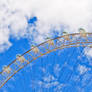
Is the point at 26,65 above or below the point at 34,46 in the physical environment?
below

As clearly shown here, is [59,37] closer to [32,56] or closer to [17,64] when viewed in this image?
[32,56]

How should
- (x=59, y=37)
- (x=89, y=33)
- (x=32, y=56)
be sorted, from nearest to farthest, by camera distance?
(x=89, y=33) < (x=59, y=37) < (x=32, y=56)

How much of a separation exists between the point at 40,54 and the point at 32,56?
1.81 metres

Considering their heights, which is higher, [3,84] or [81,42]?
[81,42]

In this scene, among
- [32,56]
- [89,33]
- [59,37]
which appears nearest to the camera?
[89,33]

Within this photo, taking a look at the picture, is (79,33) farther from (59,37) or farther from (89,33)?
(59,37)

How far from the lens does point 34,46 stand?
133ft

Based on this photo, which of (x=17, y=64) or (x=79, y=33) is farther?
(x=17, y=64)

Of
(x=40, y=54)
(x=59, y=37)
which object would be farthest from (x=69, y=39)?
(x=40, y=54)

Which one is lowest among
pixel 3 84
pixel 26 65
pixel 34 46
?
pixel 3 84

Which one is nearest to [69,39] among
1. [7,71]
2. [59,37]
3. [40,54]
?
[59,37]

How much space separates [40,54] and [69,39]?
7037 millimetres

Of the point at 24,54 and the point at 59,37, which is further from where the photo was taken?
the point at 24,54

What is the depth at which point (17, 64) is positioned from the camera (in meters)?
41.8
